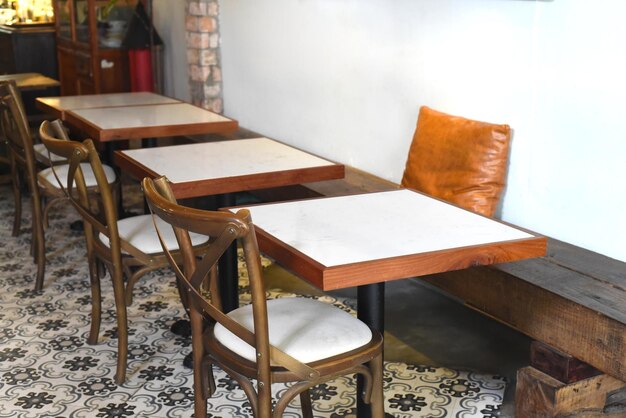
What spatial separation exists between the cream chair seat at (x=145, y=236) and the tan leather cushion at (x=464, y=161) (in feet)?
3.67

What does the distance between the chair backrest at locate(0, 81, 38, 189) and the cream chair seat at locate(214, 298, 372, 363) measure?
7.60 ft

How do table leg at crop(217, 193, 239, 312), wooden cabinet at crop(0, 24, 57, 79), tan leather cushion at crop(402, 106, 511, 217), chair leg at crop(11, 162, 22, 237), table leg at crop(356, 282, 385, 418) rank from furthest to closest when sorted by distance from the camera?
wooden cabinet at crop(0, 24, 57, 79)
chair leg at crop(11, 162, 22, 237)
tan leather cushion at crop(402, 106, 511, 217)
table leg at crop(217, 193, 239, 312)
table leg at crop(356, 282, 385, 418)

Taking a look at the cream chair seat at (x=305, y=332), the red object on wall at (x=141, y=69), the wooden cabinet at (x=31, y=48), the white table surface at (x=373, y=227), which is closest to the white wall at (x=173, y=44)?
the red object on wall at (x=141, y=69)

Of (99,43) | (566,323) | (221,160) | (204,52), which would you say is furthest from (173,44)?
(566,323)

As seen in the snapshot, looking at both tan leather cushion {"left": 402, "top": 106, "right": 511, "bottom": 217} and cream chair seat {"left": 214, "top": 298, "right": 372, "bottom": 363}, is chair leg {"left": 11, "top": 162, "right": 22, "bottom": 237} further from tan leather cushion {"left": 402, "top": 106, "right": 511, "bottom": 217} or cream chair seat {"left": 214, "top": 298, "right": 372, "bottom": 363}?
cream chair seat {"left": 214, "top": 298, "right": 372, "bottom": 363}

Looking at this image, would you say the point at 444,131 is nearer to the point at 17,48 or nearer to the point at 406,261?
the point at 406,261

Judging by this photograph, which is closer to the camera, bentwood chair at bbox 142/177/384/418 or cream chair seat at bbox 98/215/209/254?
bentwood chair at bbox 142/177/384/418

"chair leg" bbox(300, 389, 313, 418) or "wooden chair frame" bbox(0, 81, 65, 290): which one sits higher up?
"wooden chair frame" bbox(0, 81, 65, 290)

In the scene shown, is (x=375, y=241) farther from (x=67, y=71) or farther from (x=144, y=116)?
(x=67, y=71)

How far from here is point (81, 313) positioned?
4.28 metres

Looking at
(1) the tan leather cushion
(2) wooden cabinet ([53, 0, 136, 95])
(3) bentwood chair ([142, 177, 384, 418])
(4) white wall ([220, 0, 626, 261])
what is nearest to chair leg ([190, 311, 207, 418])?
(3) bentwood chair ([142, 177, 384, 418])

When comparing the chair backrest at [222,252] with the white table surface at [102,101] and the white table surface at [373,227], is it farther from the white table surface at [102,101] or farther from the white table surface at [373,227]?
the white table surface at [102,101]

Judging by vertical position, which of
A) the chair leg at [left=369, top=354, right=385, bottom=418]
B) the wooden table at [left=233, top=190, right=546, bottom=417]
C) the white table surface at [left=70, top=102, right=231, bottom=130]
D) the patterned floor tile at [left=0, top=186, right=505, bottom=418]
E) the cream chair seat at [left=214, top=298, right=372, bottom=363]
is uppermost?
the wooden table at [left=233, top=190, right=546, bottom=417]

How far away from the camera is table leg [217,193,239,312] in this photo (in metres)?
3.70
